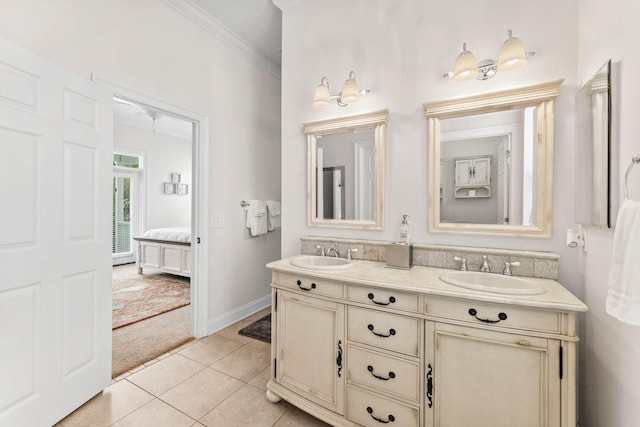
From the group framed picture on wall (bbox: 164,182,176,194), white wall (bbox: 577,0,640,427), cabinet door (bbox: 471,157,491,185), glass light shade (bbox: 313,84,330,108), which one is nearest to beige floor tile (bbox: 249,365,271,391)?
white wall (bbox: 577,0,640,427)

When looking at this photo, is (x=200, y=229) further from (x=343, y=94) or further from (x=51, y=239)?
(x=343, y=94)

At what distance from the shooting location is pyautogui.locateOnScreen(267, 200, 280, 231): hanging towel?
11.1 feet

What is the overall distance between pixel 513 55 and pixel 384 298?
1459mm

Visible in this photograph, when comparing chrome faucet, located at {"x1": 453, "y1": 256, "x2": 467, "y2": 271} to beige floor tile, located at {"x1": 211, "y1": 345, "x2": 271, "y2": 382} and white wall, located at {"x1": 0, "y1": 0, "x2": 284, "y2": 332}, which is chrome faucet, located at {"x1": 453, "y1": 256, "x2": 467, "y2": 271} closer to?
beige floor tile, located at {"x1": 211, "y1": 345, "x2": 271, "y2": 382}

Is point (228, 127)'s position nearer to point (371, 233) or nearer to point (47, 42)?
point (47, 42)

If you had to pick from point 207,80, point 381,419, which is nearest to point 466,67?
point 381,419

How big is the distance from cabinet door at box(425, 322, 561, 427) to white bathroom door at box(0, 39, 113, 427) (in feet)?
6.70

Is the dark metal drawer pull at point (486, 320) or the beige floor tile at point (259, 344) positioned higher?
the dark metal drawer pull at point (486, 320)

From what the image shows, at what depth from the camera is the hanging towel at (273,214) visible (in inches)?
133

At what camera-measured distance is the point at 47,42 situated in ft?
5.37

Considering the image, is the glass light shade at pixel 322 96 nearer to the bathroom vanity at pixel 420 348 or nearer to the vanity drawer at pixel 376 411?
the bathroom vanity at pixel 420 348

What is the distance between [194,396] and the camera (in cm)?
185

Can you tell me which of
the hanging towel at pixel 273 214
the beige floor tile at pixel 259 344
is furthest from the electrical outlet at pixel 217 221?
the beige floor tile at pixel 259 344

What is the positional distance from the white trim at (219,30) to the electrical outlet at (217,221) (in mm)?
1818
